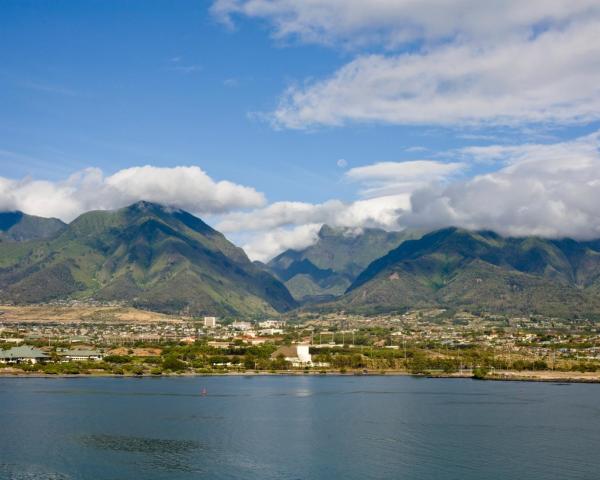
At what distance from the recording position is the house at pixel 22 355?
157 meters

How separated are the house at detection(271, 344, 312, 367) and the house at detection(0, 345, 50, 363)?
1977 inches

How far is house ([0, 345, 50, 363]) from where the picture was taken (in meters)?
157

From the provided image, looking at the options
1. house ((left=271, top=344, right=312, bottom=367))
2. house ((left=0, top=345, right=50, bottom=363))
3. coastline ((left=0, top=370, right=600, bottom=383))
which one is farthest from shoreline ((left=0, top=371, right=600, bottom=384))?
house ((left=0, top=345, right=50, bottom=363))

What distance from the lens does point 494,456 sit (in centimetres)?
6309

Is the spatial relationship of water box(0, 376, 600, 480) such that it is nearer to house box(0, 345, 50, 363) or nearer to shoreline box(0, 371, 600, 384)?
shoreline box(0, 371, 600, 384)

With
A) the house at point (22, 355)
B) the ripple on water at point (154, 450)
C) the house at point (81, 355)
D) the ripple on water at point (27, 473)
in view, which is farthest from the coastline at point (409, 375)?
the ripple on water at point (27, 473)

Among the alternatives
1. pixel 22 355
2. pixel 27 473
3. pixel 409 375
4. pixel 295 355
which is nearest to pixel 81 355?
pixel 22 355

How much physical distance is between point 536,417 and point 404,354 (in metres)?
101

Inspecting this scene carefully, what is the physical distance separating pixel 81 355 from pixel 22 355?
537 inches

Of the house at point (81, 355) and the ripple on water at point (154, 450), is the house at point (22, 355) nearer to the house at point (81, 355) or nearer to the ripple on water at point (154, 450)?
the house at point (81, 355)

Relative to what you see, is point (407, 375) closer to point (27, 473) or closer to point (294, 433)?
point (294, 433)

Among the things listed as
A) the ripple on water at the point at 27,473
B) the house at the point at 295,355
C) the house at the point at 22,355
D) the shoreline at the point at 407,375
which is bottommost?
the shoreline at the point at 407,375

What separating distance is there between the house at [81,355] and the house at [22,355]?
4718mm

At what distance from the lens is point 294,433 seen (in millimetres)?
74250
